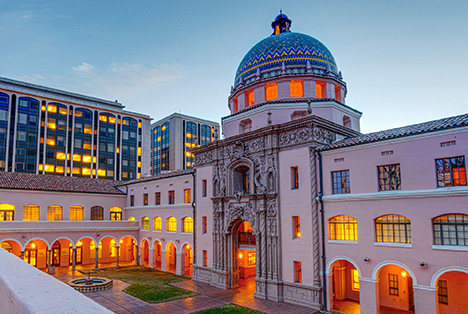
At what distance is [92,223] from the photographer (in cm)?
4284

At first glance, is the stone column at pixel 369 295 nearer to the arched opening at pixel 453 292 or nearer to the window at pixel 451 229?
the arched opening at pixel 453 292

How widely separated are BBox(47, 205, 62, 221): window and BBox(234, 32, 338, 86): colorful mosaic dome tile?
2610cm

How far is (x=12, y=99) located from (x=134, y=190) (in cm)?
4229

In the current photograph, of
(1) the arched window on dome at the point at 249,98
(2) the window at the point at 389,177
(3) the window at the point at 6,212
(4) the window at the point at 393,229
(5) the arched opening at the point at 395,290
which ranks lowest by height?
(5) the arched opening at the point at 395,290

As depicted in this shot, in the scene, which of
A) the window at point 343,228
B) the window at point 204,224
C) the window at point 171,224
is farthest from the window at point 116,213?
the window at point 343,228

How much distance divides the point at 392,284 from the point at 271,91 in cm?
1936

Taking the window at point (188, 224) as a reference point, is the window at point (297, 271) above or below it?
below

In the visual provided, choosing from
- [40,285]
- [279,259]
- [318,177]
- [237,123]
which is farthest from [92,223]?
[40,285]

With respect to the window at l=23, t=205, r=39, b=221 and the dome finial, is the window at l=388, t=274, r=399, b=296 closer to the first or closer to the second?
the dome finial

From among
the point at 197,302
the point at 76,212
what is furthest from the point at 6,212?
the point at 197,302

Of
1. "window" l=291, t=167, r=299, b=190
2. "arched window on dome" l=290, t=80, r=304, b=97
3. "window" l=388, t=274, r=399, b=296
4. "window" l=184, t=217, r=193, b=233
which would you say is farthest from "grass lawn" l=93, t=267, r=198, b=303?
"arched window on dome" l=290, t=80, r=304, b=97

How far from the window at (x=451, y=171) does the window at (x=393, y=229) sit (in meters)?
3.10

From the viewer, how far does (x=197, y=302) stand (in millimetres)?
27875

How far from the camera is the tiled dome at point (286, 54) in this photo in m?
35.3
